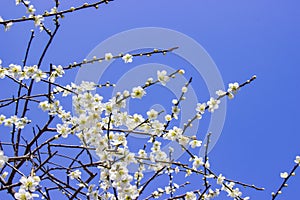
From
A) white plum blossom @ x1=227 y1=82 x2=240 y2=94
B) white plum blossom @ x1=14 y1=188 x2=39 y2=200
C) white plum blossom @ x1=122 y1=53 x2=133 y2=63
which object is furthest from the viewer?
white plum blossom @ x1=122 y1=53 x2=133 y2=63

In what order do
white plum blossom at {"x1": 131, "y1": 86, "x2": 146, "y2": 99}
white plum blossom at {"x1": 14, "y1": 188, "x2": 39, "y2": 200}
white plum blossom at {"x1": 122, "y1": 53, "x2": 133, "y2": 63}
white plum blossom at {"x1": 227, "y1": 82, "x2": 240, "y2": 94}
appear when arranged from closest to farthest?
white plum blossom at {"x1": 14, "y1": 188, "x2": 39, "y2": 200}, white plum blossom at {"x1": 131, "y1": 86, "x2": 146, "y2": 99}, white plum blossom at {"x1": 227, "y1": 82, "x2": 240, "y2": 94}, white plum blossom at {"x1": 122, "y1": 53, "x2": 133, "y2": 63}

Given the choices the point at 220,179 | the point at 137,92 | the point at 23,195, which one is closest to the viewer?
the point at 23,195

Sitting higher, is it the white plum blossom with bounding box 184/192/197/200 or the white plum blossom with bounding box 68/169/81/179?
the white plum blossom with bounding box 68/169/81/179

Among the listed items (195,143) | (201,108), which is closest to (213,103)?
(201,108)

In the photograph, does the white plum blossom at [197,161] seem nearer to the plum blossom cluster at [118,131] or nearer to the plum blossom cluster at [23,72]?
the plum blossom cluster at [118,131]

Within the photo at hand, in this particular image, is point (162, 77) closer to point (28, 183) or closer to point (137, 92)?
point (137, 92)

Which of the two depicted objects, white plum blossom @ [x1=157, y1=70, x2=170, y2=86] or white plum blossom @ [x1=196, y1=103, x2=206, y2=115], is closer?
white plum blossom @ [x1=157, y1=70, x2=170, y2=86]

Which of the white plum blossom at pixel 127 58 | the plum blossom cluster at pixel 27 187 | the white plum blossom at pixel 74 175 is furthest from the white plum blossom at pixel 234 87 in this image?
the plum blossom cluster at pixel 27 187

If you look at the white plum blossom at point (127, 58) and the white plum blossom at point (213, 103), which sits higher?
the white plum blossom at point (127, 58)

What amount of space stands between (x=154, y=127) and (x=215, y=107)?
356mm

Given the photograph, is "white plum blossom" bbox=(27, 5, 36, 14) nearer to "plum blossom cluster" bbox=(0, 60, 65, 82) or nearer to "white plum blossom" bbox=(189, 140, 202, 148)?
"plum blossom cluster" bbox=(0, 60, 65, 82)

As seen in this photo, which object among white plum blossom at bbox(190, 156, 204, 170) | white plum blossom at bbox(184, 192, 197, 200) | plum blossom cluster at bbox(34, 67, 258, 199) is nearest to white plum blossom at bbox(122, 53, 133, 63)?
plum blossom cluster at bbox(34, 67, 258, 199)

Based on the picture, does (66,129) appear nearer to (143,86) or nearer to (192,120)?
(143,86)

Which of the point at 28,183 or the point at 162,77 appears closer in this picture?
the point at 28,183
